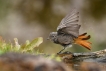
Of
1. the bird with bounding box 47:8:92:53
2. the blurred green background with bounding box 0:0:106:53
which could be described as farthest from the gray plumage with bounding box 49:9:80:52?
the blurred green background with bounding box 0:0:106:53

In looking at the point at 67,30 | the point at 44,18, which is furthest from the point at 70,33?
the point at 44,18

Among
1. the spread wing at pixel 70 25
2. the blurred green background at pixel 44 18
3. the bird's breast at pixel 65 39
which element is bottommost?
the bird's breast at pixel 65 39

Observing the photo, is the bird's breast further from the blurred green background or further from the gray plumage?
the blurred green background

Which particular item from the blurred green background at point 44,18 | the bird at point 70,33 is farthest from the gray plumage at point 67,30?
the blurred green background at point 44,18

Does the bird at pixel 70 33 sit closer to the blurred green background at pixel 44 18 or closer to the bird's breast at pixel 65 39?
the bird's breast at pixel 65 39

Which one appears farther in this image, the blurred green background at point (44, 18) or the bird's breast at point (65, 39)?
the blurred green background at point (44, 18)

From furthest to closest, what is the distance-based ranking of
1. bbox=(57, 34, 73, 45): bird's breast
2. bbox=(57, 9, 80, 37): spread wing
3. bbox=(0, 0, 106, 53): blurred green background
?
bbox=(0, 0, 106, 53): blurred green background < bbox=(57, 34, 73, 45): bird's breast < bbox=(57, 9, 80, 37): spread wing

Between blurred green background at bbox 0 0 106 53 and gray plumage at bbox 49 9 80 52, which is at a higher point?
blurred green background at bbox 0 0 106 53

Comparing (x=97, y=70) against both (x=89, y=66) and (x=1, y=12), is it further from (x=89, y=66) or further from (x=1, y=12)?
(x=1, y=12)
